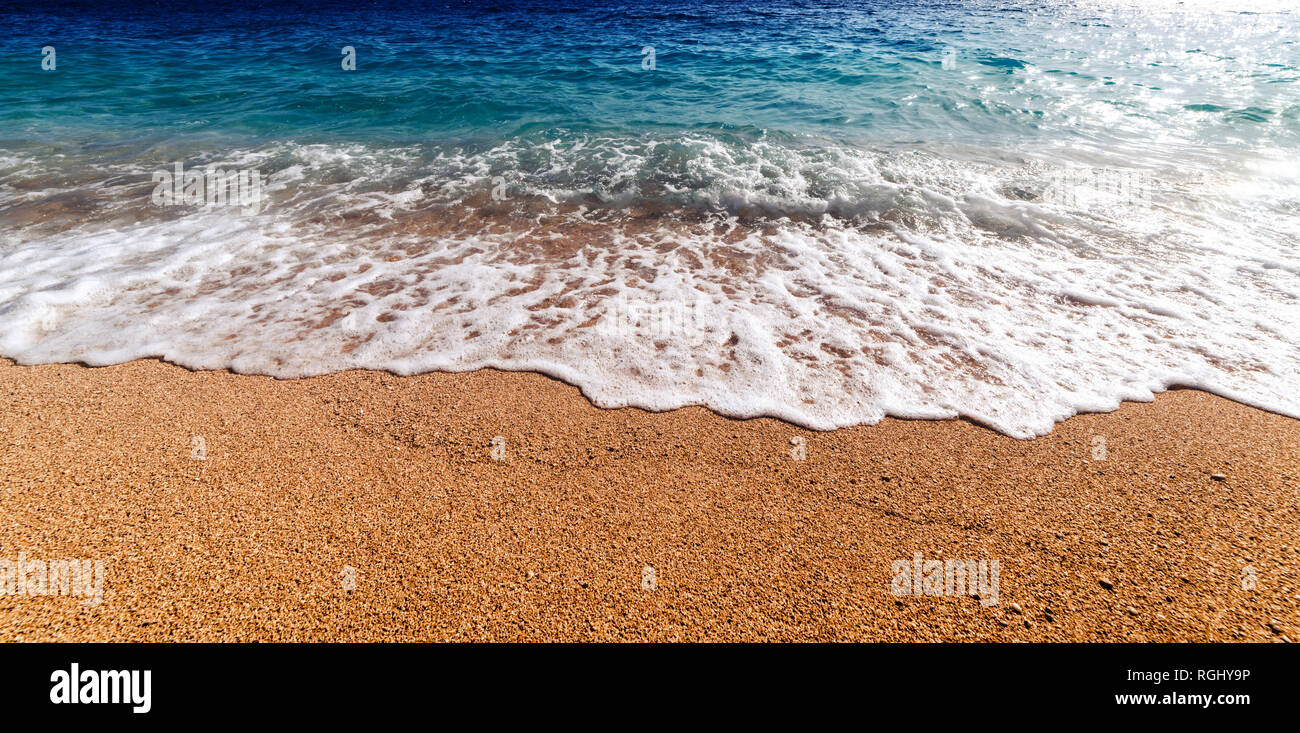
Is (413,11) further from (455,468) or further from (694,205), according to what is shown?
(455,468)

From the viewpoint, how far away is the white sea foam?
3811 millimetres

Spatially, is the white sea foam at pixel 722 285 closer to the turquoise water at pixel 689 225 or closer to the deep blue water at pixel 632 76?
the turquoise water at pixel 689 225

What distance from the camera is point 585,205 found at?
6758 millimetres

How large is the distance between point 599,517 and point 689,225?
4255mm

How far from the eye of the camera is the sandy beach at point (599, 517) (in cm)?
229

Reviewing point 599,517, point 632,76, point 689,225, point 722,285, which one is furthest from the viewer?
point 632,76

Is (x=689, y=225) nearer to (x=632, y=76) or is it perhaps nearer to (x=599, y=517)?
(x=599, y=517)

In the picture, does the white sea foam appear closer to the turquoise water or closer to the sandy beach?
the turquoise water

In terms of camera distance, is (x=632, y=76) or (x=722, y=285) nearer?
(x=722, y=285)

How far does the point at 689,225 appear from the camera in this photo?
6.24m

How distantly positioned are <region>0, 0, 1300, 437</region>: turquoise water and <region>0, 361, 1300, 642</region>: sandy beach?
36cm

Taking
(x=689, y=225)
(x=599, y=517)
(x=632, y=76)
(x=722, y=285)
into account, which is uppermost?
(x=632, y=76)

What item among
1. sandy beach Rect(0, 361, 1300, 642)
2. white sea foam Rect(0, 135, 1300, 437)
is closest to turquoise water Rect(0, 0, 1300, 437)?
white sea foam Rect(0, 135, 1300, 437)

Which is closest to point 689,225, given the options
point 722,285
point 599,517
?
point 722,285
